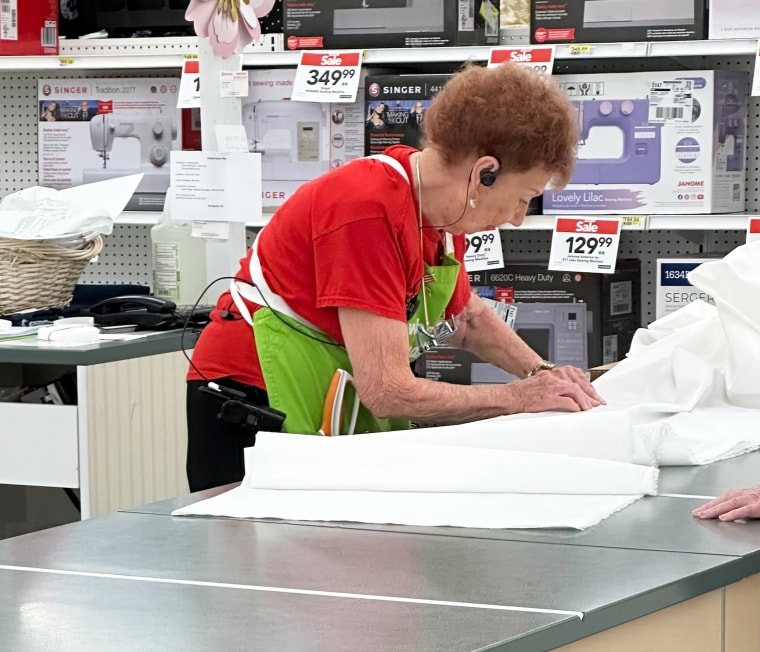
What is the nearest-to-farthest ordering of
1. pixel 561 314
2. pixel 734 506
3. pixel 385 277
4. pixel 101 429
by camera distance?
pixel 734 506 → pixel 385 277 → pixel 101 429 → pixel 561 314

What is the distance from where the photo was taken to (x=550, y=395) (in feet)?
7.18

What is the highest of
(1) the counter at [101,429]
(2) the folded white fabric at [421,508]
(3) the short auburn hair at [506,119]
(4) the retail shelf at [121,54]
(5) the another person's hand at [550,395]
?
A: (4) the retail shelf at [121,54]

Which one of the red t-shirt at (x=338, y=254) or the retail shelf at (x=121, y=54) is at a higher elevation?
the retail shelf at (x=121, y=54)

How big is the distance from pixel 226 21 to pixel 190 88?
22.7 inches

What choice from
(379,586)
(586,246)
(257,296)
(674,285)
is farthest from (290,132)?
(379,586)

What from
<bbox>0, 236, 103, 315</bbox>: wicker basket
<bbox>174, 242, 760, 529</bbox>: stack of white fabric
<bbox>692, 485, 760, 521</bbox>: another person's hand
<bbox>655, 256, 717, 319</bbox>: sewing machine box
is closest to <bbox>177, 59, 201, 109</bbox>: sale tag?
<bbox>0, 236, 103, 315</bbox>: wicker basket

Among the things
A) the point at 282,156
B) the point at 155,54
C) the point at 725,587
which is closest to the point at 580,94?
the point at 282,156

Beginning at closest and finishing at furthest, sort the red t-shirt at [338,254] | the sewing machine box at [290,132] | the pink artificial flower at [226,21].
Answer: the red t-shirt at [338,254] → the pink artificial flower at [226,21] → the sewing machine box at [290,132]

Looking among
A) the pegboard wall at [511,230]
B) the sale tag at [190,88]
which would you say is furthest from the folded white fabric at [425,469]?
the sale tag at [190,88]

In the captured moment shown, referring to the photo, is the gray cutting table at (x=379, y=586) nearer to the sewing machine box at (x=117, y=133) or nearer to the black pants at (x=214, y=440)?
the black pants at (x=214, y=440)

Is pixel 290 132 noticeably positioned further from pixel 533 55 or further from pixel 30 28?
pixel 30 28

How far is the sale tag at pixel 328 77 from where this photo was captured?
3475mm

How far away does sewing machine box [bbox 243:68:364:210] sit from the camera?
3584 mm

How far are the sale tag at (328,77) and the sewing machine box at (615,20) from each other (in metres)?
0.46
